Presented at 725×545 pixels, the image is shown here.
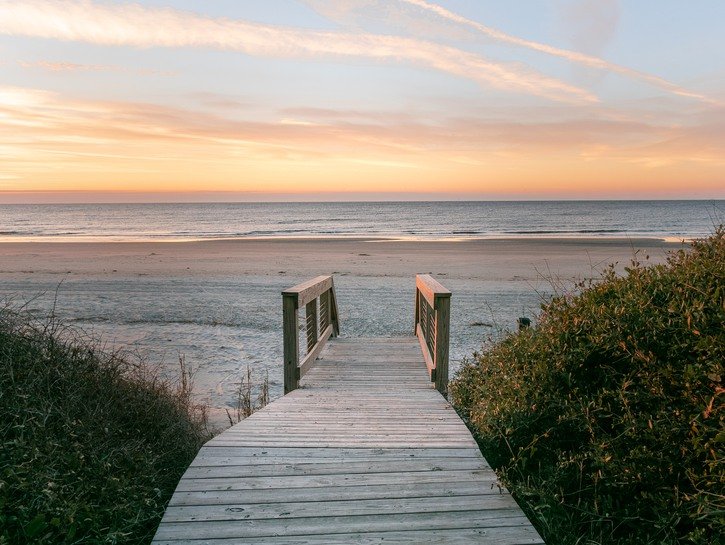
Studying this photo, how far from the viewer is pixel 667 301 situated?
10.3 feet

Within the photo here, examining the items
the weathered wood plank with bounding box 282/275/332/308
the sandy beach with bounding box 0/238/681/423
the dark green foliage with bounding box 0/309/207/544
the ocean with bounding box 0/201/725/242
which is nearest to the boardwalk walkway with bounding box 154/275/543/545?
the dark green foliage with bounding box 0/309/207/544

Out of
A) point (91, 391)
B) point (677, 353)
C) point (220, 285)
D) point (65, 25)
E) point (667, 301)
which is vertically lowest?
point (220, 285)

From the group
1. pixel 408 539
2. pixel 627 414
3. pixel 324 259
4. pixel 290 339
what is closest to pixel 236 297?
pixel 290 339

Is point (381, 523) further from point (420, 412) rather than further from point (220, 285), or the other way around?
point (220, 285)

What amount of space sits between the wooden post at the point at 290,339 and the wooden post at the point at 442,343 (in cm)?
148

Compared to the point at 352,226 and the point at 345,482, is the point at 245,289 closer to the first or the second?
the point at 345,482

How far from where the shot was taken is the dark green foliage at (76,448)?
2.58 m

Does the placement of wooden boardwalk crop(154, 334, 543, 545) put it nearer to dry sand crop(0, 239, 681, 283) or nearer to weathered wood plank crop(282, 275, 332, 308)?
weathered wood plank crop(282, 275, 332, 308)

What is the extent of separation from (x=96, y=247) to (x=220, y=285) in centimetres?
1543

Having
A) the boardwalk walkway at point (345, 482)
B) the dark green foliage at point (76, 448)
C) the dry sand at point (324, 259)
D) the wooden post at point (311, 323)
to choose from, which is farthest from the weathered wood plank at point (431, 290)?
the dry sand at point (324, 259)

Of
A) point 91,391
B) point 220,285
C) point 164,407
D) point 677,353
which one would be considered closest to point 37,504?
point 91,391

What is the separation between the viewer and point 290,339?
18.1 feet

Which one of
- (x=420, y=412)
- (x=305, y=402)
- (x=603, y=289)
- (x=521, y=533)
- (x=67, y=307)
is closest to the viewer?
(x=521, y=533)

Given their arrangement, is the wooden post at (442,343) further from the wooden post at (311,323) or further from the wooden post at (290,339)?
the wooden post at (311,323)
